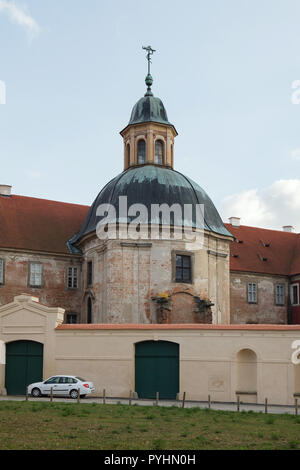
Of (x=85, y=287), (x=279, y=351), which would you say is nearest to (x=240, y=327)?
(x=279, y=351)

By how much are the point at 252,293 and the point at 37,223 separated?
53.7ft

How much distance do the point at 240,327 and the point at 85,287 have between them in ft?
44.2

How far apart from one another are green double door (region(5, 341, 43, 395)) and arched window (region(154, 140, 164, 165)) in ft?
55.5

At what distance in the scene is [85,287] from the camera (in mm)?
41406

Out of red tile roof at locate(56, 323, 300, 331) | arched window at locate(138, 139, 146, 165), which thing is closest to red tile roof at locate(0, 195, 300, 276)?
arched window at locate(138, 139, 146, 165)

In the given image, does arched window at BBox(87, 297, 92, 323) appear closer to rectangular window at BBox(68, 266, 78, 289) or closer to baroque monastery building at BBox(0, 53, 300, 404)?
baroque monastery building at BBox(0, 53, 300, 404)

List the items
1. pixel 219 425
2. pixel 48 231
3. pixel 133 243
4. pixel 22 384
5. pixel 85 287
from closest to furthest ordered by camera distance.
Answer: pixel 219 425 → pixel 22 384 → pixel 133 243 → pixel 85 287 → pixel 48 231

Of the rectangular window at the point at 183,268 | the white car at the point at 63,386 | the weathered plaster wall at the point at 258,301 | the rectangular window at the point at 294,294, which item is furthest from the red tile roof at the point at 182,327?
the rectangular window at the point at 294,294

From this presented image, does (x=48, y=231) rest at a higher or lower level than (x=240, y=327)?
higher

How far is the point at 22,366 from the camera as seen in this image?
32.7 m

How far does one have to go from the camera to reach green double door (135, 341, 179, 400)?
31203mm

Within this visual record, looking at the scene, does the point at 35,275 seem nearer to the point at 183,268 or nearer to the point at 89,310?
the point at 89,310

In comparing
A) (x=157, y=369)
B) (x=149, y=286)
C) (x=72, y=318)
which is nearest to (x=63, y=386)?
(x=157, y=369)
